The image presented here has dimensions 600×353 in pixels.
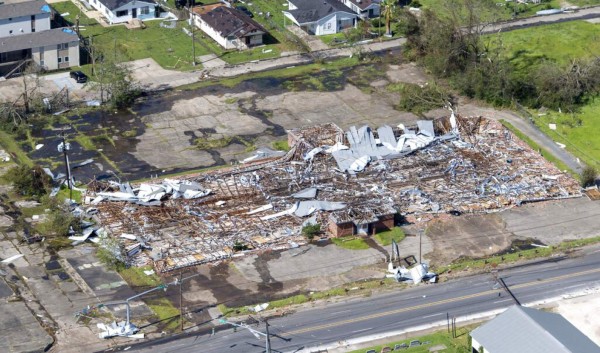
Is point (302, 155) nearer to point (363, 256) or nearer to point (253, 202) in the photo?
point (253, 202)

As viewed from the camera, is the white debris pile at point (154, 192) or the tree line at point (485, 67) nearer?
the white debris pile at point (154, 192)

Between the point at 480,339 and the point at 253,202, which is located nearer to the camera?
the point at 480,339

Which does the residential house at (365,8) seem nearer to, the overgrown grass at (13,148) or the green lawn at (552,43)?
the green lawn at (552,43)

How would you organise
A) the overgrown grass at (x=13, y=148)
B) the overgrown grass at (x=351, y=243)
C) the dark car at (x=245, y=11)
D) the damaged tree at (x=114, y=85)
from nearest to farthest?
the overgrown grass at (x=351, y=243) → the overgrown grass at (x=13, y=148) → the damaged tree at (x=114, y=85) → the dark car at (x=245, y=11)

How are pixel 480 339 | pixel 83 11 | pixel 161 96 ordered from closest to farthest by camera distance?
pixel 480 339 → pixel 161 96 → pixel 83 11

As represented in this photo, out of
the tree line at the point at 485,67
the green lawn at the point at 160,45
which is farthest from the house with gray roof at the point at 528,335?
the green lawn at the point at 160,45

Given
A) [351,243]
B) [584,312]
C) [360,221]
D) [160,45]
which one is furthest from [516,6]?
[584,312]

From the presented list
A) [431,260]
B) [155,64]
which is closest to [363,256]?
[431,260]
